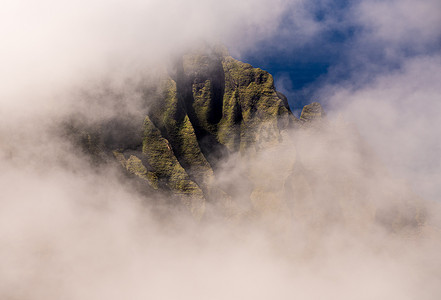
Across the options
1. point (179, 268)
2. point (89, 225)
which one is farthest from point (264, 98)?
point (89, 225)

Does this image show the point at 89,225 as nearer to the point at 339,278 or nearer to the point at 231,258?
the point at 231,258

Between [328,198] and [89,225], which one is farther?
[328,198]

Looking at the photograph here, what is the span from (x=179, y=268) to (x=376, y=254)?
36.5 m

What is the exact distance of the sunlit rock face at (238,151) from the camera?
55000mm

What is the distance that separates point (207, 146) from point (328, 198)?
2462 centimetres

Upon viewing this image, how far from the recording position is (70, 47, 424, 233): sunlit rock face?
180 feet

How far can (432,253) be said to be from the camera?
57594 mm

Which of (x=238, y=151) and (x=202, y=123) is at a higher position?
(x=202, y=123)

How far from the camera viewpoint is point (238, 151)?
2359 inches

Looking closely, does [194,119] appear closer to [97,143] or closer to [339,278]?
[97,143]

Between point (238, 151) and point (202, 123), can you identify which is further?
point (202, 123)

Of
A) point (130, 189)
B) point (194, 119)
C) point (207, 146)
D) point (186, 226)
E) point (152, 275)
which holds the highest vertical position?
point (194, 119)

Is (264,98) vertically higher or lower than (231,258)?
higher

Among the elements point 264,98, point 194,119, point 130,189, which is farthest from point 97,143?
point 264,98
